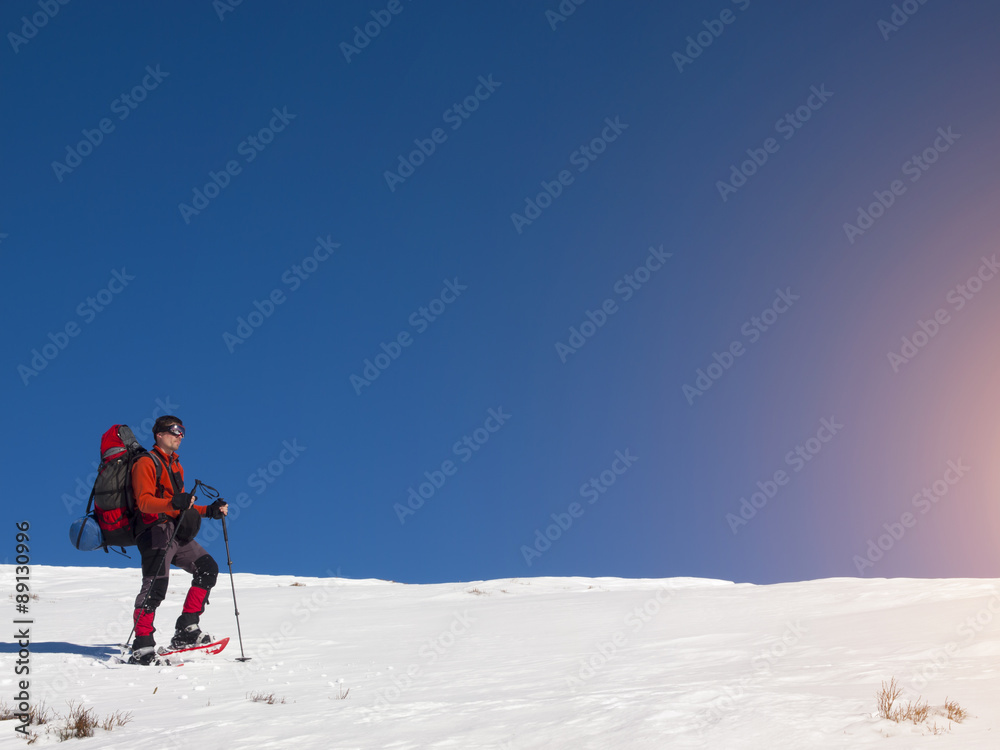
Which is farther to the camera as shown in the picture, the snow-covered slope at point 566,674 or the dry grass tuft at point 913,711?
the snow-covered slope at point 566,674

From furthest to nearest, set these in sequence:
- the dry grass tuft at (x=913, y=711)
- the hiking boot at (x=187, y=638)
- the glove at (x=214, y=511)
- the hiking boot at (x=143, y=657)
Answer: the glove at (x=214, y=511) < the hiking boot at (x=187, y=638) < the hiking boot at (x=143, y=657) < the dry grass tuft at (x=913, y=711)

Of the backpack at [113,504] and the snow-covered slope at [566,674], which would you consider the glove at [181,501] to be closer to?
the backpack at [113,504]

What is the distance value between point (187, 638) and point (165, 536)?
1196 mm

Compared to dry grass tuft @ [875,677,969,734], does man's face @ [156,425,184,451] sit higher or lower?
higher

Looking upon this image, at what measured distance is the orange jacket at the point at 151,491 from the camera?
7660 millimetres

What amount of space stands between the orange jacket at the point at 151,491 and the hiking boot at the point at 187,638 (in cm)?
130

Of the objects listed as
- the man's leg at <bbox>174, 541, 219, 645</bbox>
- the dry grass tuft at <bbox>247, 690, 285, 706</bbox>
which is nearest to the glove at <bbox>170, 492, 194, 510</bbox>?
the man's leg at <bbox>174, 541, 219, 645</bbox>

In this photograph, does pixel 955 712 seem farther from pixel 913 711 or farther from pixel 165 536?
pixel 165 536

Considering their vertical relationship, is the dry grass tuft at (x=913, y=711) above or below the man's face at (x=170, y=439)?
below

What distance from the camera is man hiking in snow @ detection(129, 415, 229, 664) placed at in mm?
7652

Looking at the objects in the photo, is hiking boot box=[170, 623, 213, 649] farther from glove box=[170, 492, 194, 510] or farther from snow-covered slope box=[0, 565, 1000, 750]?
glove box=[170, 492, 194, 510]

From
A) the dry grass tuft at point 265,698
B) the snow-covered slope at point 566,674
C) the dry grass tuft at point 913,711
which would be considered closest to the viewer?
the dry grass tuft at point 913,711

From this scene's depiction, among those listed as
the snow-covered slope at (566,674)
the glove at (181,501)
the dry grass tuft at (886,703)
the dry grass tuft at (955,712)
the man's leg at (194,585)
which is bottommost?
the dry grass tuft at (955,712)

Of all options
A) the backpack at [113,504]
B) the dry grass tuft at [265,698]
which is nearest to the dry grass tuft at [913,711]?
the dry grass tuft at [265,698]
